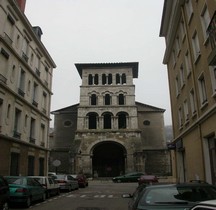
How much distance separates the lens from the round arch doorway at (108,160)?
151 ft

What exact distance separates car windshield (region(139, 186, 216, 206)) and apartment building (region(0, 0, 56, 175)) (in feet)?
48.3

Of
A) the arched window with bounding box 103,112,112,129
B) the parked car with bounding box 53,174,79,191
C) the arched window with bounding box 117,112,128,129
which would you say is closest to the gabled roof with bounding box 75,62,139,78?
the arched window with bounding box 117,112,128,129

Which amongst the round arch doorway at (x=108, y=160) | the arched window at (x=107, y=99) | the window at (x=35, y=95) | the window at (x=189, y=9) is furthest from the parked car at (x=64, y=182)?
the arched window at (x=107, y=99)

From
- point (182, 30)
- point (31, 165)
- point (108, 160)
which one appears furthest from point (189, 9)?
point (108, 160)

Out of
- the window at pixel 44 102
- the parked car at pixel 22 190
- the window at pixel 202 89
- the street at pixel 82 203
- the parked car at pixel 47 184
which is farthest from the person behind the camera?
the window at pixel 44 102

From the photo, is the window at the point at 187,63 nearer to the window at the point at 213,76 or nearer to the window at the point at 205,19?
the window at the point at 205,19

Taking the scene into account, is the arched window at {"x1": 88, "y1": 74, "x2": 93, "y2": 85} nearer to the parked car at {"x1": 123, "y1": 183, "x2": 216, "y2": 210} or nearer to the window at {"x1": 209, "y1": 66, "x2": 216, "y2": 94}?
the window at {"x1": 209, "y1": 66, "x2": 216, "y2": 94}

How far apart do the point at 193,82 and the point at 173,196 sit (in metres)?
11.6

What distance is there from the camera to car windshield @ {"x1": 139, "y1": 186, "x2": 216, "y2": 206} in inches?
205

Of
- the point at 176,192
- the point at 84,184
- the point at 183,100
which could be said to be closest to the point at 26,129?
the point at 84,184

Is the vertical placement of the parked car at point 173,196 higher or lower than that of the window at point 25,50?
lower

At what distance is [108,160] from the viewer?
4656 centimetres

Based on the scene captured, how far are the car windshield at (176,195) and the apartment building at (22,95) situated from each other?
14729 mm

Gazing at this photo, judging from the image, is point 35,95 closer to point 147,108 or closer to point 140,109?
point 140,109
